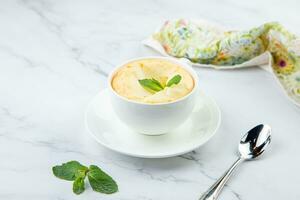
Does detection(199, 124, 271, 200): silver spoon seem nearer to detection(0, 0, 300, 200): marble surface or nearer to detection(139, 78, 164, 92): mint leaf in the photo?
detection(0, 0, 300, 200): marble surface

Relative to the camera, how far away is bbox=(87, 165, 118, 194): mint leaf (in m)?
1.15

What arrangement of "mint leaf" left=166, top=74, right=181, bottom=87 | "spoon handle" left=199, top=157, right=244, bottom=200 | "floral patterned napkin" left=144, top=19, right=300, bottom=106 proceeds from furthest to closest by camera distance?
"floral patterned napkin" left=144, top=19, right=300, bottom=106 → "mint leaf" left=166, top=74, right=181, bottom=87 → "spoon handle" left=199, top=157, right=244, bottom=200

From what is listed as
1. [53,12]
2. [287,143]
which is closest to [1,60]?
[53,12]

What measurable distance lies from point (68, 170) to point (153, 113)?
8.2 inches

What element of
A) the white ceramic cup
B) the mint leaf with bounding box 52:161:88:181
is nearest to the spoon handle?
the white ceramic cup

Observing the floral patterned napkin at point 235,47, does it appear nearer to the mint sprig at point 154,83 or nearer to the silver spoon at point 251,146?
the silver spoon at point 251,146

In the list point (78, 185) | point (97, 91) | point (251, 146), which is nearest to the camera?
point (78, 185)

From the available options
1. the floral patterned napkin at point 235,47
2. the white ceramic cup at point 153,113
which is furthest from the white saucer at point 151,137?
the floral patterned napkin at point 235,47

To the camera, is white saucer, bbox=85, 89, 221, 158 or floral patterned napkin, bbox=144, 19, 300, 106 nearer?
white saucer, bbox=85, 89, 221, 158

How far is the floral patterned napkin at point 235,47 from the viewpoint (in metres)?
1.52

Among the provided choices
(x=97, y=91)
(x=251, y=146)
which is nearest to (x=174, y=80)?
(x=251, y=146)

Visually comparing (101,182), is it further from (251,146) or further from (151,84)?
(251,146)

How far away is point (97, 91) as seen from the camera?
1515 mm

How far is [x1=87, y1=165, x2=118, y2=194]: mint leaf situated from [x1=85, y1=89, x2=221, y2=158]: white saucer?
64 mm
